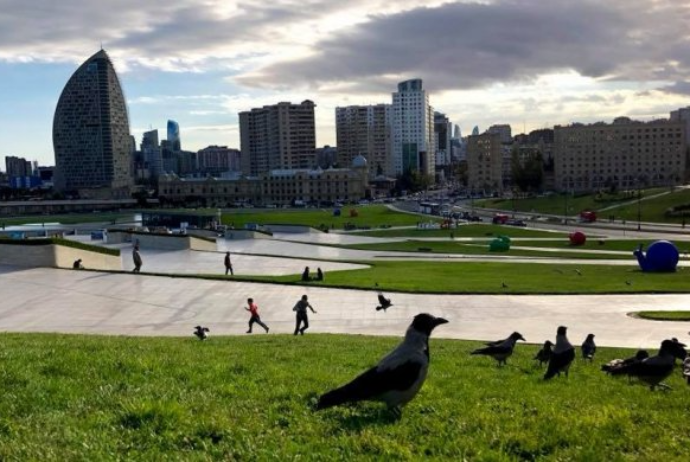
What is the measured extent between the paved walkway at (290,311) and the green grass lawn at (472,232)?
51.4 meters

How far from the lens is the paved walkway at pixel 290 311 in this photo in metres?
22.6

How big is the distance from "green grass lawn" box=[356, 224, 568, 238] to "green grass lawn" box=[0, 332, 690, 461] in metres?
72.4

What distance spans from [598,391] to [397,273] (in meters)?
29.3

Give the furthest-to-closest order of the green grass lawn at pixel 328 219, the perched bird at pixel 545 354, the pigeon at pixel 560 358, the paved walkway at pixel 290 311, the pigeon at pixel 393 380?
the green grass lawn at pixel 328 219 → the paved walkway at pixel 290 311 → the perched bird at pixel 545 354 → the pigeon at pixel 560 358 → the pigeon at pixel 393 380

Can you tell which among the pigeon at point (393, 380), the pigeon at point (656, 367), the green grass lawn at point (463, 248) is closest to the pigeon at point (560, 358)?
the pigeon at point (656, 367)

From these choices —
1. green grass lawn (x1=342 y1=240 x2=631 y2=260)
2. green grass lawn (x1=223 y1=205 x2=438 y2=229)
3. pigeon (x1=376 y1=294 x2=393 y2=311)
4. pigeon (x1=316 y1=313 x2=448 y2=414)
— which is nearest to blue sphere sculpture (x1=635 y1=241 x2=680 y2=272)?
green grass lawn (x1=342 y1=240 x2=631 y2=260)

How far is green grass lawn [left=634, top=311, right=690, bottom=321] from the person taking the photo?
2399 centimetres

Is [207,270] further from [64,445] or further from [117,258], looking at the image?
[64,445]

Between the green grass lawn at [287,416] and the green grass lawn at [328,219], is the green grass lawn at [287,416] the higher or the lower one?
the higher one

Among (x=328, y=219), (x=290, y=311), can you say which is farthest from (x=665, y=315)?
(x=328, y=219)

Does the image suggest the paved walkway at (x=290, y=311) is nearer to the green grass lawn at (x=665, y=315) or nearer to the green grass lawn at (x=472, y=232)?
the green grass lawn at (x=665, y=315)

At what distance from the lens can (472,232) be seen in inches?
3378

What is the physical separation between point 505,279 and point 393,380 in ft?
98.9

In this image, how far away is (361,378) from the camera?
685cm
